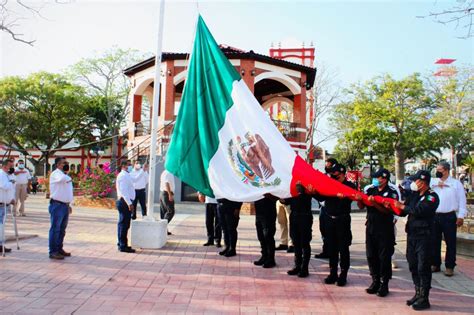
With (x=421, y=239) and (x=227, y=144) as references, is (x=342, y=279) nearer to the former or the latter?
(x=421, y=239)

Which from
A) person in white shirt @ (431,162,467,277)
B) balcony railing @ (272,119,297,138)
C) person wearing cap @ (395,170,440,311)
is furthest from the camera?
balcony railing @ (272,119,297,138)

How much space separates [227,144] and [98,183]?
466 inches

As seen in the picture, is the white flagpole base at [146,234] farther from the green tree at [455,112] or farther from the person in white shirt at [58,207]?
the green tree at [455,112]

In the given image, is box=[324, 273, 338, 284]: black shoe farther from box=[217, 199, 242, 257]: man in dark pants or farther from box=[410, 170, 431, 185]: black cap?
box=[217, 199, 242, 257]: man in dark pants

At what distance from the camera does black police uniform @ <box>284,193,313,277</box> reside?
648 cm

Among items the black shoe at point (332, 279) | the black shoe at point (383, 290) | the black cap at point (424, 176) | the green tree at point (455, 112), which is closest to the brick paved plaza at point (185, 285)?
the black shoe at point (383, 290)

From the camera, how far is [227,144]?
6.95 metres

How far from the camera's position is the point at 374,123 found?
3309 centimetres

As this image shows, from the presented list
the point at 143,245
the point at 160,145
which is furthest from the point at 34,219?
the point at 160,145

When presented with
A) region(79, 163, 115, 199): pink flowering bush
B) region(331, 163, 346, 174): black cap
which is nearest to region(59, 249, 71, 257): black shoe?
region(331, 163, 346, 174): black cap

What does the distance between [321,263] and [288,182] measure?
2201mm

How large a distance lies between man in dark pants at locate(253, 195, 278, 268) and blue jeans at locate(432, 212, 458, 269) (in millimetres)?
2889

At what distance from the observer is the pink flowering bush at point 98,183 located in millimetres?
17109

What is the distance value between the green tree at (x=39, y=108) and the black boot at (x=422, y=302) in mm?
34336
